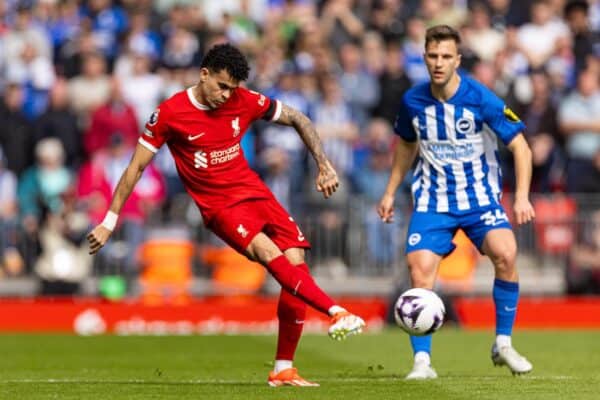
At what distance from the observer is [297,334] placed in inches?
447

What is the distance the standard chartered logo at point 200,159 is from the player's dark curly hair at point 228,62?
66cm

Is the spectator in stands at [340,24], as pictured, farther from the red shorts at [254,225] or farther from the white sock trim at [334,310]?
the white sock trim at [334,310]

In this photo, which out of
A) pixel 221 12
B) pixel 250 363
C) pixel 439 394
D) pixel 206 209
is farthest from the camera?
pixel 221 12

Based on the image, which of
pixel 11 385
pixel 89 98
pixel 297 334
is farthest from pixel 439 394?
pixel 89 98

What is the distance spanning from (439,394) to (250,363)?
13.2 feet

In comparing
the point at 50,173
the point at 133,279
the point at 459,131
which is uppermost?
the point at 459,131

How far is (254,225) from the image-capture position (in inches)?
439

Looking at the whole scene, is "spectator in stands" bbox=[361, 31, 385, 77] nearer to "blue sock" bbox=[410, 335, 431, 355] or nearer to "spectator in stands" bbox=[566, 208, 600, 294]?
"spectator in stands" bbox=[566, 208, 600, 294]

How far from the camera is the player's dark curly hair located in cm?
1087

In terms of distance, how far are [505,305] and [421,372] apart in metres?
0.87

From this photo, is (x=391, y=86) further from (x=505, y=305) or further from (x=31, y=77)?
(x=505, y=305)

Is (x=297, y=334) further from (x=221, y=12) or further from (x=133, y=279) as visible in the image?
(x=221, y=12)

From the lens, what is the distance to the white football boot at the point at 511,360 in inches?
459

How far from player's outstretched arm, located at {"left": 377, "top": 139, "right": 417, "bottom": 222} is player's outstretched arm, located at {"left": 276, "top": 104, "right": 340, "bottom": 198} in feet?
3.35
